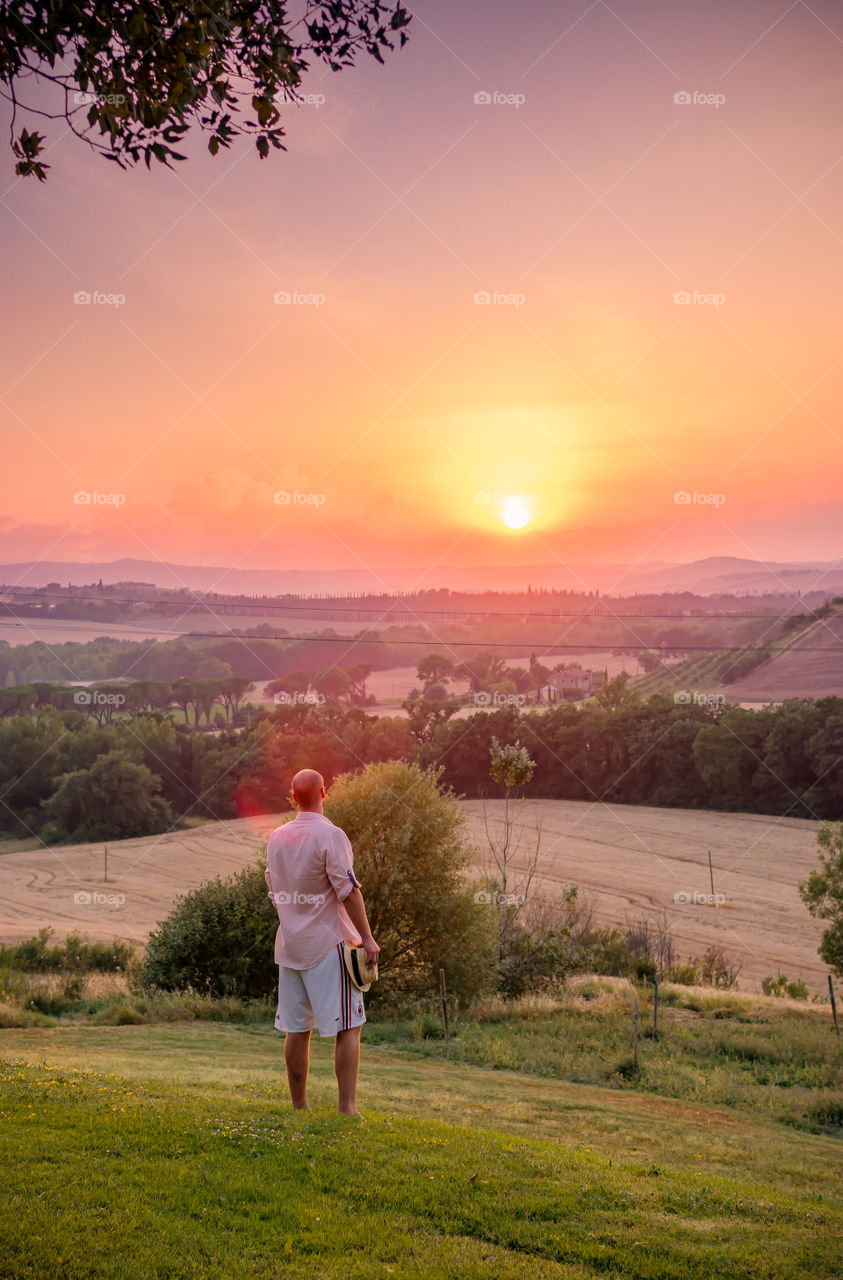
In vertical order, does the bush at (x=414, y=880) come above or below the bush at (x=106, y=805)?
below

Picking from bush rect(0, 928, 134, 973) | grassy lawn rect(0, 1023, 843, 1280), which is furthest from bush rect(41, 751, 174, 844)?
grassy lawn rect(0, 1023, 843, 1280)

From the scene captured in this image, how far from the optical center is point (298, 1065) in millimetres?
6215

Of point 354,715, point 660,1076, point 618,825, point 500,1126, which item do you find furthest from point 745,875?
point 500,1126

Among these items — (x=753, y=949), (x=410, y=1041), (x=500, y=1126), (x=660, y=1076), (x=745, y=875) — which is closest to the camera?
(x=500, y=1126)

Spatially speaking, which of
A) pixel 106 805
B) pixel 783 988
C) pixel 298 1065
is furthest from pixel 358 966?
pixel 106 805

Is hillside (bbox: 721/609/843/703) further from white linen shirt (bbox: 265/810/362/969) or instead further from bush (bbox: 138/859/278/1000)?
white linen shirt (bbox: 265/810/362/969)

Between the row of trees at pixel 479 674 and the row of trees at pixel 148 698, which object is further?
the row of trees at pixel 479 674

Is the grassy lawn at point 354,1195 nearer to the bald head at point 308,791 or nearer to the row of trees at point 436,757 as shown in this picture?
the bald head at point 308,791

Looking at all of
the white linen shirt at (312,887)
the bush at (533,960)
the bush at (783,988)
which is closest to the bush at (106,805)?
the bush at (533,960)

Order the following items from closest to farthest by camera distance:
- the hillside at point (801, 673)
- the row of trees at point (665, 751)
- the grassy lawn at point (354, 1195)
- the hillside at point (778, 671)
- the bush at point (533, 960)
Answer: the grassy lawn at point (354, 1195) → the bush at point (533, 960) → the row of trees at point (665, 751) → the hillside at point (801, 673) → the hillside at point (778, 671)

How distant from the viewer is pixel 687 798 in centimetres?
7019

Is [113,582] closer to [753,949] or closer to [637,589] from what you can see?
[637,589]

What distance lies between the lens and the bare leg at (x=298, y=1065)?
20.4 ft

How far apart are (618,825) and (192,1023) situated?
54004 mm
